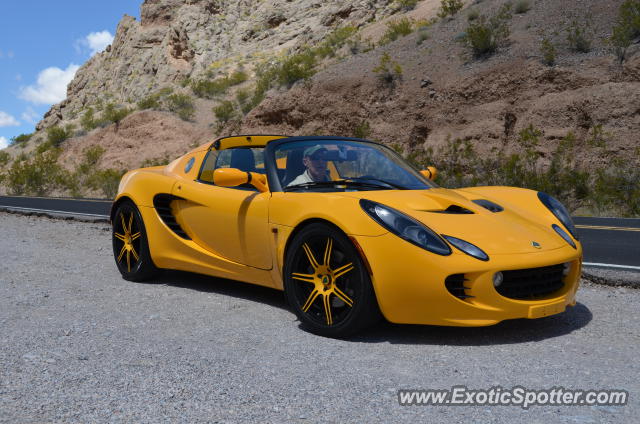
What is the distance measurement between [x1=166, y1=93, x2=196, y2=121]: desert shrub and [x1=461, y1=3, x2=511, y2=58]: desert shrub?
55.9 ft

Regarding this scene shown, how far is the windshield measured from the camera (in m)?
4.86

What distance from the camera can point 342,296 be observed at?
164 inches

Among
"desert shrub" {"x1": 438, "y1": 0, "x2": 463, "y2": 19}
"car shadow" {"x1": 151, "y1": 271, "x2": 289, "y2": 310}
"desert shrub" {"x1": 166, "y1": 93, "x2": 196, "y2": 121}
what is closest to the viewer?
"car shadow" {"x1": 151, "y1": 271, "x2": 289, "y2": 310}

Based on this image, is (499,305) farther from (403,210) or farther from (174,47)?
(174,47)

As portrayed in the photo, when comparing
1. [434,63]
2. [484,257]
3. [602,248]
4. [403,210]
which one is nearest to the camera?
[484,257]

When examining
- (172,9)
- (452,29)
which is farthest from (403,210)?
(172,9)

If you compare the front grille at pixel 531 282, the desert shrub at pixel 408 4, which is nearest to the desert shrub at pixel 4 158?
the desert shrub at pixel 408 4

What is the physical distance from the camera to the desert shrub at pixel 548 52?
66.0 ft

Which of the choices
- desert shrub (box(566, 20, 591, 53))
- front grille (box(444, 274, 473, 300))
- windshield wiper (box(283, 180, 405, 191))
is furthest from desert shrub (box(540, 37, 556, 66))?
front grille (box(444, 274, 473, 300))

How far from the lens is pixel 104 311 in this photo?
197 inches

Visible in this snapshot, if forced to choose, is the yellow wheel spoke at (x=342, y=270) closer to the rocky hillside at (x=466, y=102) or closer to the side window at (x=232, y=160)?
the side window at (x=232, y=160)

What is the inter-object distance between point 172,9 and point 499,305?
57.1 m

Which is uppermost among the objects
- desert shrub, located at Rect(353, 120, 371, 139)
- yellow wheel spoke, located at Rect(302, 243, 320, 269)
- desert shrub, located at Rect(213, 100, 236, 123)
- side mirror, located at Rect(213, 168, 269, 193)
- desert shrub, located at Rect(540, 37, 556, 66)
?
desert shrub, located at Rect(540, 37, 556, 66)

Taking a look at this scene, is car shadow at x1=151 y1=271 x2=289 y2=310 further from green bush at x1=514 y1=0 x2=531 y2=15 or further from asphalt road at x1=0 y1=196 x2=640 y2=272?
green bush at x1=514 y1=0 x2=531 y2=15
